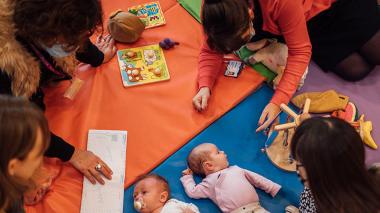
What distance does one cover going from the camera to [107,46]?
5.88 feet

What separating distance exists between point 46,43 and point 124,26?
64 cm

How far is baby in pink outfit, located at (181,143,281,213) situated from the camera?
1.38m

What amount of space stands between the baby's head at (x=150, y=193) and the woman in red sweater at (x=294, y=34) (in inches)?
13.5

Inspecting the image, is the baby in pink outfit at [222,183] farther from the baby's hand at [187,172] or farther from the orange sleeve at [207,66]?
the orange sleeve at [207,66]

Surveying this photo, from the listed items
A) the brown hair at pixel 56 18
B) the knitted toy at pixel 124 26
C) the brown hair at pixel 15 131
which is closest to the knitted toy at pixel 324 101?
the knitted toy at pixel 124 26

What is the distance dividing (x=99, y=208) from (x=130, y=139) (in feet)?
0.92

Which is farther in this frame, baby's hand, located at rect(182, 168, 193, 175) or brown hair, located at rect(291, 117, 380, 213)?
baby's hand, located at rect(182, 168, 193, 175)

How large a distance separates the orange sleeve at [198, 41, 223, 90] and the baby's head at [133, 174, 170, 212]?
0.42 meters

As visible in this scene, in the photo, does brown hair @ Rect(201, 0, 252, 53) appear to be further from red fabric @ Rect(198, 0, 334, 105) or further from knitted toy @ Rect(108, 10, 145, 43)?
knitted toy @ Rect(108, 10, 145, 43)

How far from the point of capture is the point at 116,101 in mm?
1664

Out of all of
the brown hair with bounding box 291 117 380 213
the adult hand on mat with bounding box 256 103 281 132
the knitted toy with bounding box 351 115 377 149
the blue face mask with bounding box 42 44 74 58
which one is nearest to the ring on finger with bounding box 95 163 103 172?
the blue face mask with bounding box 42 44 74 58

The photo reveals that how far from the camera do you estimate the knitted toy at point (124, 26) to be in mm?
1770

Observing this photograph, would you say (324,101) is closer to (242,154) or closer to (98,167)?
(242,154)

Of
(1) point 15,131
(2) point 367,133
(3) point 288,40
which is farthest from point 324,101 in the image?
(1) point 15,131
